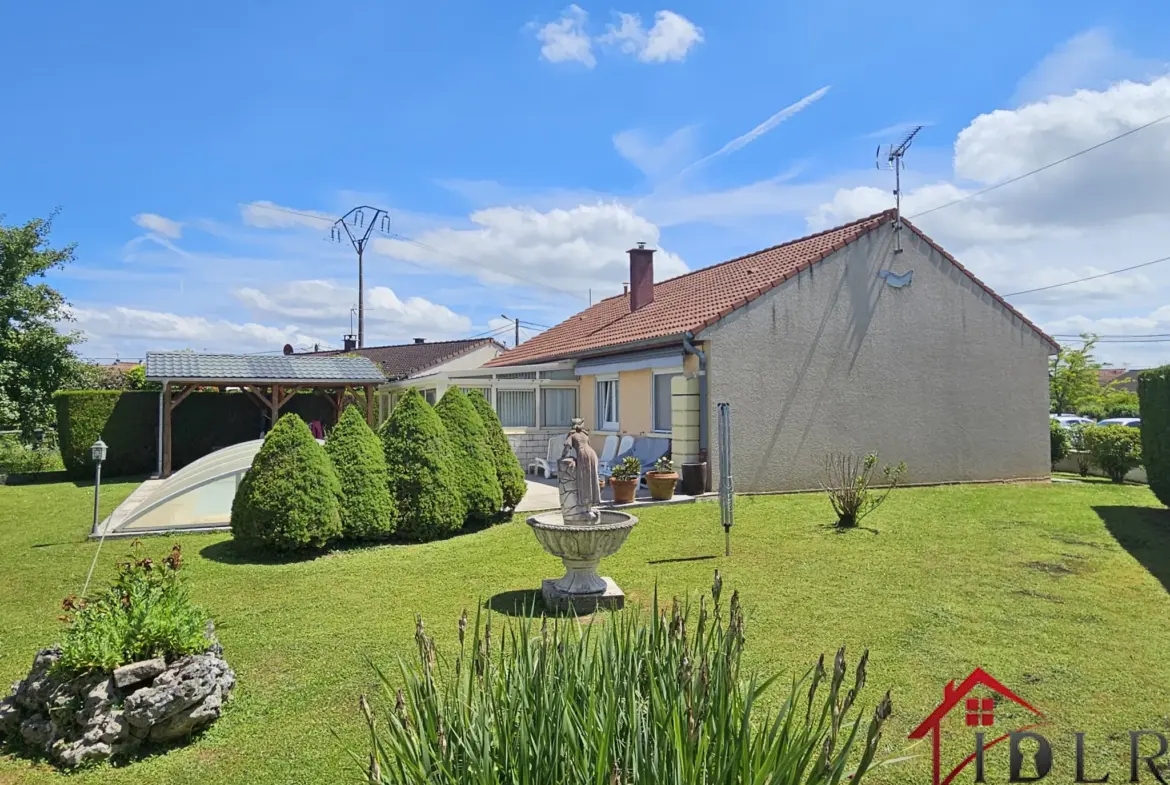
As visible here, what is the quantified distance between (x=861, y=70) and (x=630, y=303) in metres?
12.6

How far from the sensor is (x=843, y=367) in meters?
16.4

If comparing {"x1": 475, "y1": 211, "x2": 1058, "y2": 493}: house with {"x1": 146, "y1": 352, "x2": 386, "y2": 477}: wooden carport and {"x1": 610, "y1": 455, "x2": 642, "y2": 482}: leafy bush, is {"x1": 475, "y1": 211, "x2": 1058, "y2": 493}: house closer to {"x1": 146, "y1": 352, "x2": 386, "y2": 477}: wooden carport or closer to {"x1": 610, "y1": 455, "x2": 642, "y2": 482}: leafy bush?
{"x1": 610, "y1": 455, "x2": 642, "y2": 482}: leafy bush

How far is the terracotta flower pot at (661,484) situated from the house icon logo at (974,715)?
8652 millimetres

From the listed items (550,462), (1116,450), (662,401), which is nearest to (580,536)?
(662,401)

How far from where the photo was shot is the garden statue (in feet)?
25.5

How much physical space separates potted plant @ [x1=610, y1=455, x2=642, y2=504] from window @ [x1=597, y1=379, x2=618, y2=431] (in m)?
4.55

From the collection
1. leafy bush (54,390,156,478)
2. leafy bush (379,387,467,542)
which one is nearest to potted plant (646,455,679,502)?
leafy bush (379,387,467,542)

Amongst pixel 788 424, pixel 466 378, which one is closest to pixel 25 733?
pixel 788 424

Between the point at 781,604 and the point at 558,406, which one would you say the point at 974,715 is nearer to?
the point at 781,604

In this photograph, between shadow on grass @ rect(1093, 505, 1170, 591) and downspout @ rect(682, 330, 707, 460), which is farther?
downspout @ rect(682, 330, 707, 460)

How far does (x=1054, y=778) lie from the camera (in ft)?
13.8

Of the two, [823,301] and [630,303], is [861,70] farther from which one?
[630,303]

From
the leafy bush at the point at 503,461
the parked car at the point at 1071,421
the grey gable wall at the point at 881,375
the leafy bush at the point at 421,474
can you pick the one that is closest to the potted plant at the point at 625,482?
the grey gable wall at the point at 881,375

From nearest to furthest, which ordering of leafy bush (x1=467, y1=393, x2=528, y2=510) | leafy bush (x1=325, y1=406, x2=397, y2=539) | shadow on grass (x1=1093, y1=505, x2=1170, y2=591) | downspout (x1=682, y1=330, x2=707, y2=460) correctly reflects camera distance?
shadow on grass (x1=1093, y1=505, x2=1170, y2=591) → leafy bush (x1=325, y1=406, x2=397, y2=539) → leafy bush (x1=467, y1=393, x2=528, y2=510) → downspout (x1=682, y1=330, x2=707, y2=460)
